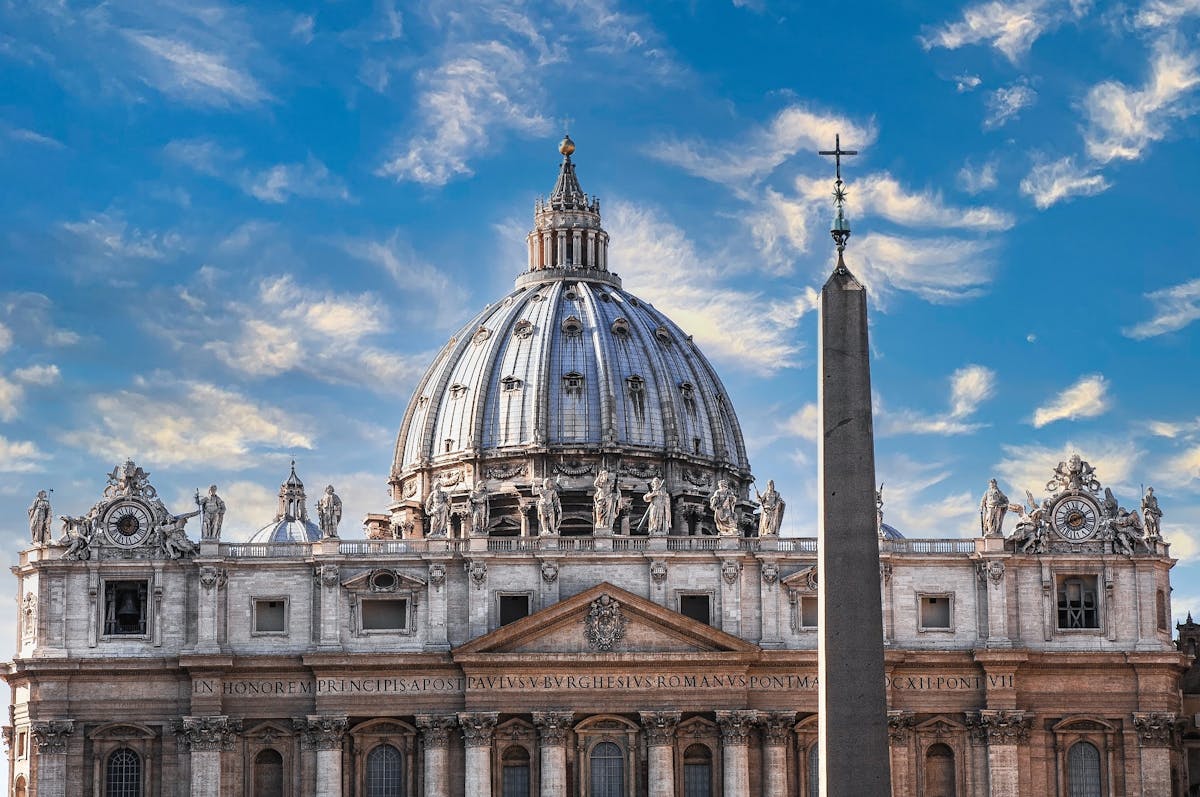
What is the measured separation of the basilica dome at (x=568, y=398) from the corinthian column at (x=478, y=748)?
100 ft

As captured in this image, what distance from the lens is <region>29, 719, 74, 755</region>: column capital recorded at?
3600 inches

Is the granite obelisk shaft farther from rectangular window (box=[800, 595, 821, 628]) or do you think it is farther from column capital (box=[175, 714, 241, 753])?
column capital (box=[175, 714, 241, 753])

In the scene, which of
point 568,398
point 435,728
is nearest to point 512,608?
point 435,728

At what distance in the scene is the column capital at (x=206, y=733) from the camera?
9175cm

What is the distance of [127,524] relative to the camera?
308 feet

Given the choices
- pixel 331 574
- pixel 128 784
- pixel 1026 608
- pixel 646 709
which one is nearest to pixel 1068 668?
pixel 1026 608

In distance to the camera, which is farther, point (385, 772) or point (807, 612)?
point (807, 612)

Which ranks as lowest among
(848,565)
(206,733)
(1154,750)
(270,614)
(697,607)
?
(1154,750)

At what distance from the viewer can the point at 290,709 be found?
92750 mm

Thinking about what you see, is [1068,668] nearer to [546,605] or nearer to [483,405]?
[546,605]

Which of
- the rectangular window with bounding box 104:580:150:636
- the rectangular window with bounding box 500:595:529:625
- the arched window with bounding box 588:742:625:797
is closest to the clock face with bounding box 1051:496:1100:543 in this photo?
the arched window with bounding box 588:742:625:797

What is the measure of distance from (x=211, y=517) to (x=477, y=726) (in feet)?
44.9

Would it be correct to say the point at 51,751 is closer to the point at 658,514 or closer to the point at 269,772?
the point at 269,772

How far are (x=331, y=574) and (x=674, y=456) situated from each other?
114ft
